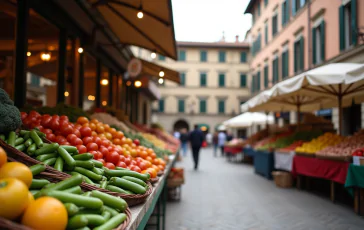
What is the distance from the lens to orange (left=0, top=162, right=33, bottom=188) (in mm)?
1851

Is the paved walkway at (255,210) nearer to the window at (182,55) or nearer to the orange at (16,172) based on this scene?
the orange at (16,172)

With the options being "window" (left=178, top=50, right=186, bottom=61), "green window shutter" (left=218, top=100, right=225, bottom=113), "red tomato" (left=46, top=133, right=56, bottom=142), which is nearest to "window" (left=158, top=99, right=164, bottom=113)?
"window" (left=178, top=50, right=186, bottom=61)

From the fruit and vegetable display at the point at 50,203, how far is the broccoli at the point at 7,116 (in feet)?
2.25

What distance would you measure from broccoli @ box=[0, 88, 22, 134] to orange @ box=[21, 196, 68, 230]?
4.06 ft

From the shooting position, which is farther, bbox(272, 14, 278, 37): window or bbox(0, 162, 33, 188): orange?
bbox(272, 14, 278, 37): window

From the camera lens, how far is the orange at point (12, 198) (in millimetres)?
1547

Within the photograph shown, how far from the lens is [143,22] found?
8414 millimetres

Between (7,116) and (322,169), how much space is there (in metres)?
6.76

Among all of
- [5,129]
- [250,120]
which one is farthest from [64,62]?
[250,120]

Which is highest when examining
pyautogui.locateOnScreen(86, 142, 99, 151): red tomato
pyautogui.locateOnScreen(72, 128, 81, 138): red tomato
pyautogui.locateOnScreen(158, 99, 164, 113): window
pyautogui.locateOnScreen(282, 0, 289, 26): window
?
pyautogui.locateOnScreen(282, 0, 289, 26): window

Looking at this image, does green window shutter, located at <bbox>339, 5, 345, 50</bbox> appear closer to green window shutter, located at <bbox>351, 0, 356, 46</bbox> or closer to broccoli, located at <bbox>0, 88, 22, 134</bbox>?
green window shutter, located at <bbox>351, 0, 356, 46</bbox>

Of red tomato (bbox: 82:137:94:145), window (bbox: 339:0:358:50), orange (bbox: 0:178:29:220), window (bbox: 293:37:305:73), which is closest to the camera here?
orange (bbox: 0:178:29:220)

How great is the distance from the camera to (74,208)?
1.75 metres

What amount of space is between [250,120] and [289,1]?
9409mm
